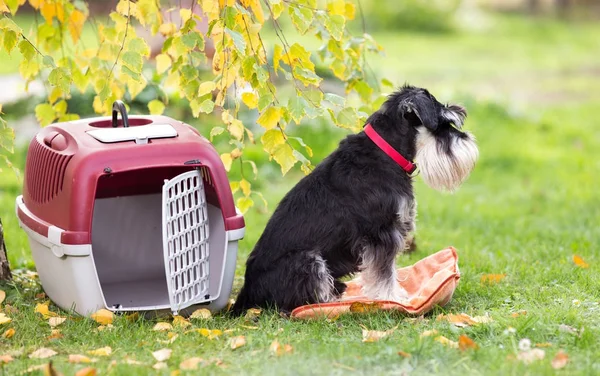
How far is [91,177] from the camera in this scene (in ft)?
14.0

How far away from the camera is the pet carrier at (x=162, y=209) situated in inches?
169

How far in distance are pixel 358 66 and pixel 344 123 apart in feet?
2.51

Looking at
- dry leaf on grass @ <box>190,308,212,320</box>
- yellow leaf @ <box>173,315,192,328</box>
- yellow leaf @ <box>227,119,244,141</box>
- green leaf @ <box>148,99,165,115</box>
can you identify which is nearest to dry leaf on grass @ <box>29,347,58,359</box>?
yellow leaf @ <box>173,315,192,328</box>

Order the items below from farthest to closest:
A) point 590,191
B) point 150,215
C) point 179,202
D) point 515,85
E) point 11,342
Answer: point 515,85 < point 590,191 < point 150,215 < point 179,202 < point 11,342

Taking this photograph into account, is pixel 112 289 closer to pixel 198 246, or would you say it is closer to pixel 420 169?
pixel 198 246

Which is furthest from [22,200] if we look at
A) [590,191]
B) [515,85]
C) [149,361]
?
[515,85]

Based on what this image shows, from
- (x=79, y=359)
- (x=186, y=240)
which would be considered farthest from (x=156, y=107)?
(x=79, y=359)

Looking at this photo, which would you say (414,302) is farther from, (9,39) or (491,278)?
(9,39)

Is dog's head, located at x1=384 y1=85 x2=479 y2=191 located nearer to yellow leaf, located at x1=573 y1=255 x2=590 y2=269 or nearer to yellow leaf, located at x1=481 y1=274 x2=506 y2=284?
yellow leaf, located at x1=481 y1=274 x2=506 y2=284

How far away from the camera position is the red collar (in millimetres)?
4559

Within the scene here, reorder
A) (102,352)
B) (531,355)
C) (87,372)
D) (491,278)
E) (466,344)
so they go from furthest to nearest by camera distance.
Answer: (491,278) → (102,352) → (466,344) → (531,355) → (87,372)

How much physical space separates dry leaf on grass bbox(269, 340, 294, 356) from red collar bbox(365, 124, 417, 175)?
129cm

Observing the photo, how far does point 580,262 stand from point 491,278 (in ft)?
2.40

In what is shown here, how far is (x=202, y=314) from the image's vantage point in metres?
4.52
